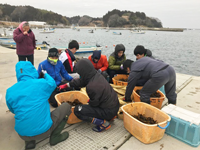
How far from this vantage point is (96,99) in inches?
97.4

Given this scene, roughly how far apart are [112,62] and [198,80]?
3.14 m

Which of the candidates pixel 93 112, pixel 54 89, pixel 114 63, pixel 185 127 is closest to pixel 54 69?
pixel 54 89

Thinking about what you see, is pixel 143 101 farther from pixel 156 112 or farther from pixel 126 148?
pixel 126 148

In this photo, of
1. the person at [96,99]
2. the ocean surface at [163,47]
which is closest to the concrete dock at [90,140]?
the person at [96,99]

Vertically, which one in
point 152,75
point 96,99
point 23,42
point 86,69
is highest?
point 23,42

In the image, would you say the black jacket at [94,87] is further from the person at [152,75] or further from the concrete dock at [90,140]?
the person at [152,75]

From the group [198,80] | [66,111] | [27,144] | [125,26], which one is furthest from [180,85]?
[125,26]

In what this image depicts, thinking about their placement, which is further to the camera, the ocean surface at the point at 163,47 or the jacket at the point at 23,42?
the ocean surface at the point at 163,47

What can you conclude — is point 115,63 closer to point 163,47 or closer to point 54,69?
point 54,69

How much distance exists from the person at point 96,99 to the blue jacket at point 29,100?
607 mm

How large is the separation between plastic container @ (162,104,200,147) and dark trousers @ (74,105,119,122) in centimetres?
96

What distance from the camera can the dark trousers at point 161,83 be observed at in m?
2.86

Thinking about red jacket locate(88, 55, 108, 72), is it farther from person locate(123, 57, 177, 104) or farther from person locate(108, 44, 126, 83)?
person locate(123, 57, 177, 104)

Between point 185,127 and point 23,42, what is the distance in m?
4.56
